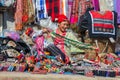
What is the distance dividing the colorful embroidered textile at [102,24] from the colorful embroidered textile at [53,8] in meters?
0.74

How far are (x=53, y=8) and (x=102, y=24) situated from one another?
112 centimetres

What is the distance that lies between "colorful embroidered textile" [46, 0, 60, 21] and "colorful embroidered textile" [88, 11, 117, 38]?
74cm

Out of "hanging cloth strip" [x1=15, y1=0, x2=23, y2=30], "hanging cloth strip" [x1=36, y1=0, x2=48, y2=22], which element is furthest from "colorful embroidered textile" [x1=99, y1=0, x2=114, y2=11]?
"hanging cloth strip" [x1=15, y1=0, x2=23, y2=30]

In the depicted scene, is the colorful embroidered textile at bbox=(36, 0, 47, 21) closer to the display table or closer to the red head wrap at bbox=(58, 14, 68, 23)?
the red head wrap at bbox=(58, 14, 68, 23)

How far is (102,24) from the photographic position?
7578 millimetres

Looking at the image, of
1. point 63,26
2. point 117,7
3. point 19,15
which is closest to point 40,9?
point 19,15

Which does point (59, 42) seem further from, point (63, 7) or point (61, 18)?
point (63, 7)

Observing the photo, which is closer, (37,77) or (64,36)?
(37,77)

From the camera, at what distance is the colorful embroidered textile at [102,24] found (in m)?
7.47

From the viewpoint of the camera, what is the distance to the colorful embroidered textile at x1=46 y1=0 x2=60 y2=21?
7707 millimetres

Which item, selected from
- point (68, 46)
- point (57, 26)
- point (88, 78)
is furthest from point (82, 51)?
point (88, 78)

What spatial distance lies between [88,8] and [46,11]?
2.99 ft

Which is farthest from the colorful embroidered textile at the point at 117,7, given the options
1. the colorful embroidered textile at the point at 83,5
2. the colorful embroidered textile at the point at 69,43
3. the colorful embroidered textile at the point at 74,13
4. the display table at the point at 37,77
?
the display table at the point at 37,77

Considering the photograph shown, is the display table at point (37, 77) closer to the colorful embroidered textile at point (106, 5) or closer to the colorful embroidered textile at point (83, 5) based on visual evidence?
the colorful embroidered textile at point (83, 5)
